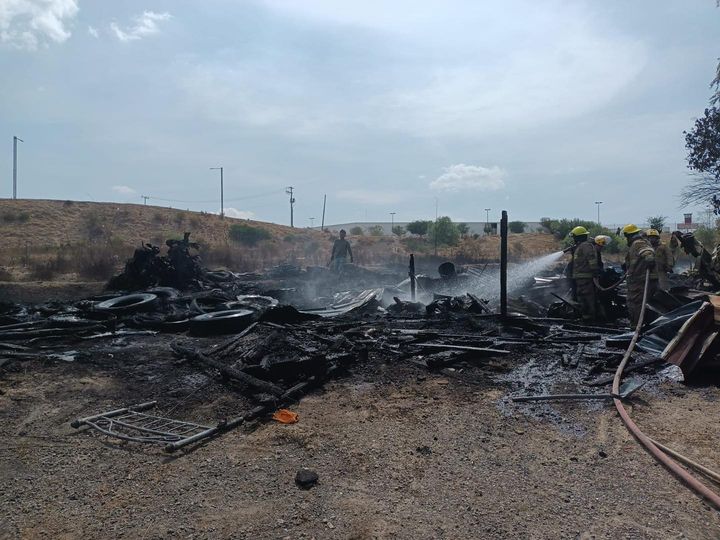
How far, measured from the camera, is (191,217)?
52.6 metres

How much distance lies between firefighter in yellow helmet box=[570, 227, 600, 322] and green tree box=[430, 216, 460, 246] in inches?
1287

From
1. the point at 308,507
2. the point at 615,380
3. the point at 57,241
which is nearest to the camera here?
the point at 308,507

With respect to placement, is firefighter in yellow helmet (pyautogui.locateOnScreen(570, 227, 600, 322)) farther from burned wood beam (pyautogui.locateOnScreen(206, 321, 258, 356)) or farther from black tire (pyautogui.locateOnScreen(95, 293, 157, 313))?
black tire (pyautogui.locateOnScreen(95, 293, 157, 313))

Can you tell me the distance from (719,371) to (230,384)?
5420 mm

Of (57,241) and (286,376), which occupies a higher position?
(57,241)

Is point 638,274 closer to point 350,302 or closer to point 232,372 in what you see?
point 350,302

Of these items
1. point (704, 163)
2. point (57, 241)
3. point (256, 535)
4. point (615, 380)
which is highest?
point (704, 163)

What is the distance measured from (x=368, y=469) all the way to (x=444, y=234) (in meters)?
41.2

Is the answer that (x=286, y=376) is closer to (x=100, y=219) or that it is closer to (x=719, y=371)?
(x=719, y=371)

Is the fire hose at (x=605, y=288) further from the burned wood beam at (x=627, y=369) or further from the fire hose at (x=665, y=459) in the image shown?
the fire hose at (x=665, y=459)

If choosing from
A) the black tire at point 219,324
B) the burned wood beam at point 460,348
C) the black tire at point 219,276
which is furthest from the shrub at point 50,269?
the burned wood beam at point 460,348

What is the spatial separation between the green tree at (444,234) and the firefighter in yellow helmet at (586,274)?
32702 millimetres

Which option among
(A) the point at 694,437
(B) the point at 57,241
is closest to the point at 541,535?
(A) the point at 694,437

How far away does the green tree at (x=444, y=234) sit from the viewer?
4307 centimetres
